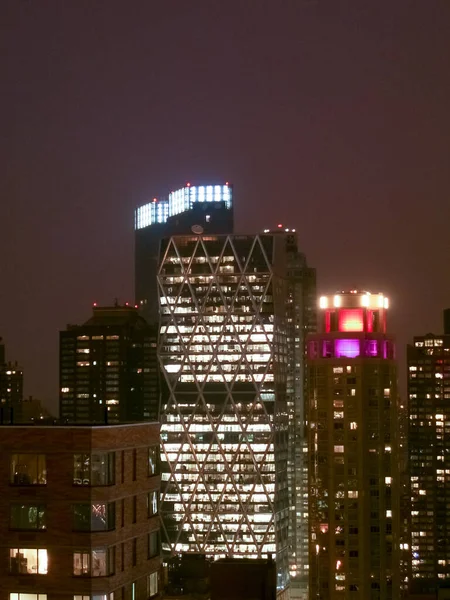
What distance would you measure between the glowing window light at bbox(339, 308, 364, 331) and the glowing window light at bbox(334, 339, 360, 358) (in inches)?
94.3

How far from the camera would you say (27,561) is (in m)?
31.2

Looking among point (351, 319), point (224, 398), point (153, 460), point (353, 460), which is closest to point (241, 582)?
point (153, 460)

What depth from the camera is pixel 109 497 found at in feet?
102

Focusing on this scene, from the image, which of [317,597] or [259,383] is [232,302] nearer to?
[259,383]

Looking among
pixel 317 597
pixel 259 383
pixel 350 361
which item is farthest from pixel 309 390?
pixel 259 383

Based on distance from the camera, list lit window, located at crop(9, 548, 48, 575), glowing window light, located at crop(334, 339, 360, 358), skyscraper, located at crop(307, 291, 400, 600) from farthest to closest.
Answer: glowing window light, located at crop(334, 339, 360, 358), skyscraper, located at crop(307, 291, 400, 600), lit window, located at crop(9, 548, 48, 575)

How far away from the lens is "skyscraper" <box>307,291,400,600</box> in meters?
112

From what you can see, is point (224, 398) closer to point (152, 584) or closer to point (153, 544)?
point (152, 584)

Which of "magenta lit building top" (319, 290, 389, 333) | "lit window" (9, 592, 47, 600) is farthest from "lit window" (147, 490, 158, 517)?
"magenta lit building top" (319, 290, 389, 333)

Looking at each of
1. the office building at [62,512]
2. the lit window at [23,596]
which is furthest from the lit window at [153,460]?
the lit window at [23,596]

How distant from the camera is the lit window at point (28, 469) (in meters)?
31.2

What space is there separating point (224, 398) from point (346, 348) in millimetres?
70809

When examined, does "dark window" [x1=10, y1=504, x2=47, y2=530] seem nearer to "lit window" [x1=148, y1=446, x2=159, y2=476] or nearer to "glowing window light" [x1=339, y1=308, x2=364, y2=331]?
"lit window" [x1=148, y1=446, x2=159, y2=476]

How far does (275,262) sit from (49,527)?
161462 mm
